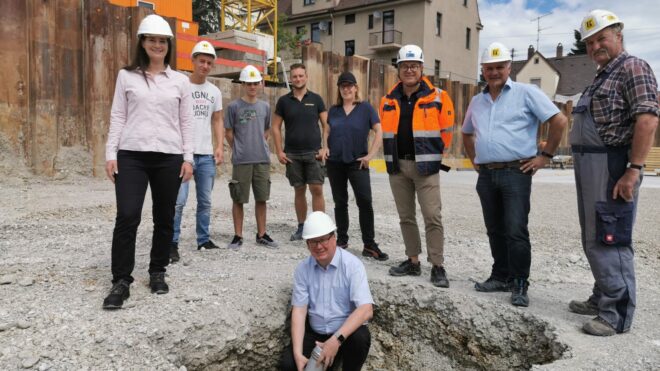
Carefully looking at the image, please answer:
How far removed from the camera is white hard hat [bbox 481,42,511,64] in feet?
11.9

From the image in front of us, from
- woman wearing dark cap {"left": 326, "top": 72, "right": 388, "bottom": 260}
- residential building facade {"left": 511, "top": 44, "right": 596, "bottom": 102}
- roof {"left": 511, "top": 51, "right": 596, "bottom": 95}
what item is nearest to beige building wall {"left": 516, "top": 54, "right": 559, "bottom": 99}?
residential building facade {"left": 511, "top": 44, "right": 596, "bottom": 102}

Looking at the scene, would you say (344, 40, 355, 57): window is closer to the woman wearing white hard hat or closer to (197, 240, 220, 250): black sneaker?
(197, 240, 220, 250): black sneaker

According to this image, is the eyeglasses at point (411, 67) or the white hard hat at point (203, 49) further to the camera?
the white hard hat at point (203, 49)

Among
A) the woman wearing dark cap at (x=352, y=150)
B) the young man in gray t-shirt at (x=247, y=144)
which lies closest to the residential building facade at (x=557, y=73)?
the woman wearing dark cap at (x=352, y=150)

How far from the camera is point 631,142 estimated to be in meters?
3.02

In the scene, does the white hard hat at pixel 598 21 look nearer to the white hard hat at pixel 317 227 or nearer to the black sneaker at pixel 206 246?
the white hard hat at pixel 317 227

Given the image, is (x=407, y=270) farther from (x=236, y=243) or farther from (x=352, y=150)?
(x=236, y=243)

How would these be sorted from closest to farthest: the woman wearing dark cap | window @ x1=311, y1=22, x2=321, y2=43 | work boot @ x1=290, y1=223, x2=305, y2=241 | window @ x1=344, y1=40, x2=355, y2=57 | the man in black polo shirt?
1. the woman wearing dark cap
2. the man in black polo shirt
3. work boot @ x1=290, y1=223, x2=305, y2=241
4. window @ x1=344, y1=40, x2=355, y2=57
5. window @ x1=311, y1=22, x2=321, y2=43

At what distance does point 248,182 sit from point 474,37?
113 feet

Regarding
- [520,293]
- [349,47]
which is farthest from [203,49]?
[349,47]

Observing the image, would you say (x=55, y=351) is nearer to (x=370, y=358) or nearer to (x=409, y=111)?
(x=370, y=358)

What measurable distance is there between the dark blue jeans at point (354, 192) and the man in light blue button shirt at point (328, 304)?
154cm

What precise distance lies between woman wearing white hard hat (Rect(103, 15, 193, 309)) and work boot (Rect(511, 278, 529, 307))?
265 centimetres

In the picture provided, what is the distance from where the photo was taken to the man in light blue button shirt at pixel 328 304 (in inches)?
129
